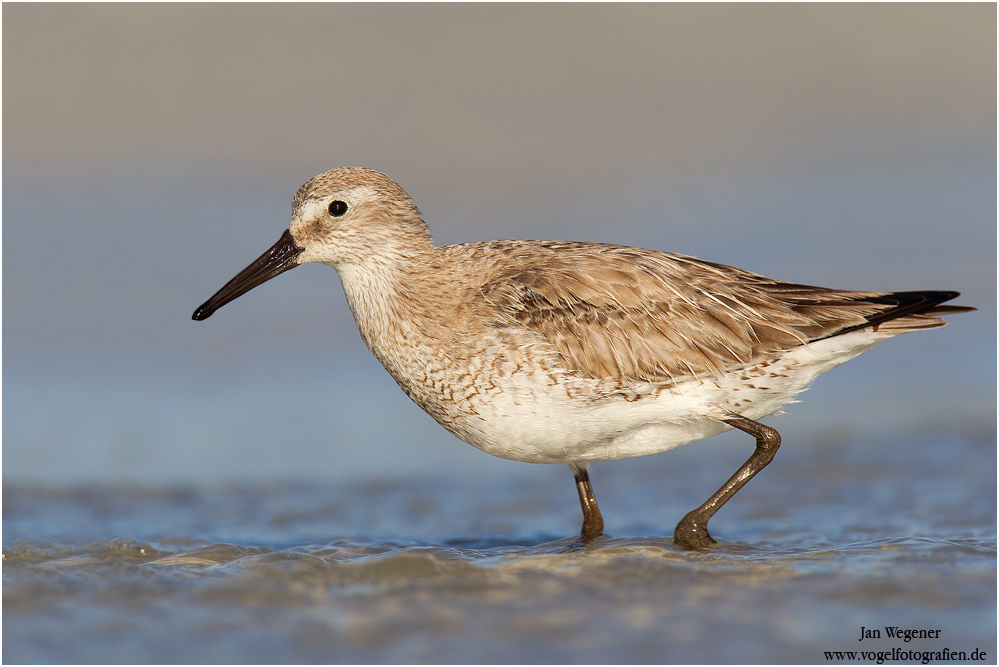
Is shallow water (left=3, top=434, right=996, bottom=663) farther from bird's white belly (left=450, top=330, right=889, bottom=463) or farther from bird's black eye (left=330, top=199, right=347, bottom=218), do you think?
bird's black eye (left=330, top=199, right=347, bottom=218)

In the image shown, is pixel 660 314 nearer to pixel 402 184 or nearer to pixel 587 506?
pixel 587 506

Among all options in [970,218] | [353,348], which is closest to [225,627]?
[353,348]

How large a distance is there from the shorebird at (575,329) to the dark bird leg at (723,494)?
0.01m

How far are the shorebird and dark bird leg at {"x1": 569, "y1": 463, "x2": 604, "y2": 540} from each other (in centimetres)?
60

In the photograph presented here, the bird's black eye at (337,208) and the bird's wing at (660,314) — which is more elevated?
the bird's black eye at (337,208)

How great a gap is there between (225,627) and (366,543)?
1913 mm

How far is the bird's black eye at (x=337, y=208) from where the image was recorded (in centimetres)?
708

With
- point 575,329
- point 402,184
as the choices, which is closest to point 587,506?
point 575,329

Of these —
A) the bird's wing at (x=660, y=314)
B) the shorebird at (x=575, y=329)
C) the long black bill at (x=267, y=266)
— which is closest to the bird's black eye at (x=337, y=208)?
the shorebird at (x=575, y=329)

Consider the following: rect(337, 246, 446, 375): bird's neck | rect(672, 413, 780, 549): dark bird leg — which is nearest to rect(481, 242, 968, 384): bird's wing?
rect(337, 246, 446, 375): bird's neck

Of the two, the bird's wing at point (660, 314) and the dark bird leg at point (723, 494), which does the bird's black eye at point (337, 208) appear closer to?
the bird's wing at point (660, 314)

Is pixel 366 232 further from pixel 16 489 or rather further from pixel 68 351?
pixel 68 351

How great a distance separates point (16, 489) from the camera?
9.00 meters

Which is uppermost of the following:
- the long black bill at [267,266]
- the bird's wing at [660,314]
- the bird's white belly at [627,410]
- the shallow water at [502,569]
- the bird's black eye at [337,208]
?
the bird's black eye at [337,208]
